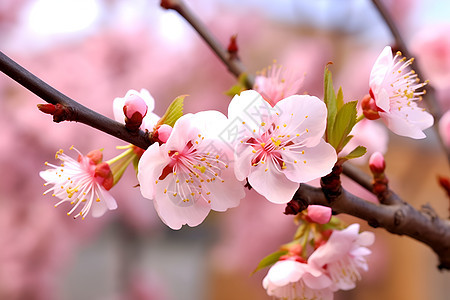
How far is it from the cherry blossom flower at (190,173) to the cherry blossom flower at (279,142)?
1cm

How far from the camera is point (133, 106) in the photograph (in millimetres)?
357

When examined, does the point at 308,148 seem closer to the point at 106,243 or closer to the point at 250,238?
the point at 250,238

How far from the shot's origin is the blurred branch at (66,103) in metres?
0.33

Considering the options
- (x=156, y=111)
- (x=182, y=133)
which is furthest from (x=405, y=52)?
(x=156, y=111)

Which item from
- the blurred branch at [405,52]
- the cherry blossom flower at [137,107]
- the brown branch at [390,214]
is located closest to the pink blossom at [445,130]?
the blurred branch at [405,52]

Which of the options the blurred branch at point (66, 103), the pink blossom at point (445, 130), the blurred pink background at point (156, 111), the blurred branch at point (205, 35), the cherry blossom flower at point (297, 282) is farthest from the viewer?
the blurred pink background at point (156, 111)

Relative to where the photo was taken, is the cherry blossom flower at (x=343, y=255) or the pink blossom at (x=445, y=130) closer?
the cherry blossom flower at (x=343, y=255)

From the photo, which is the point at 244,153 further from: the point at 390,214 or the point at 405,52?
the point at 405,52

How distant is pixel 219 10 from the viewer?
8.43 ft

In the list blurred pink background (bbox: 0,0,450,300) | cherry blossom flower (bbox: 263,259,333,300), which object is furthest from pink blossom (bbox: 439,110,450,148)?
blurred pink background (bbox: 0,0,450,300)

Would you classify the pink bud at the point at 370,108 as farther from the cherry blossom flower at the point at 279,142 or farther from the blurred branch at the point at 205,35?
the blurred branch at the point at 205,35

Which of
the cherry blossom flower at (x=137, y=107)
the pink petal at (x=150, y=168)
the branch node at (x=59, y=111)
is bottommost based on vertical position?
the pink petal at (x=150, y=168)

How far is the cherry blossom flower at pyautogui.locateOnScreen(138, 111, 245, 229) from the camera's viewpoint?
1.15 feet

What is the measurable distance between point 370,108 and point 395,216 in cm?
9
